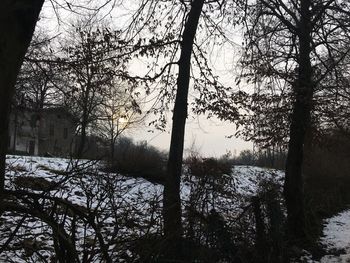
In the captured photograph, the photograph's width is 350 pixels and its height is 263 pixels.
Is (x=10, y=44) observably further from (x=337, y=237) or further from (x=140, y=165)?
(x=140, y=165)

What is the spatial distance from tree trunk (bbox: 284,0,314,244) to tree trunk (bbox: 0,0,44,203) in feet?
36.9

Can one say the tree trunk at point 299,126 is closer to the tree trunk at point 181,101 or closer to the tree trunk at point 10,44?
the tree trunk at point 181,101

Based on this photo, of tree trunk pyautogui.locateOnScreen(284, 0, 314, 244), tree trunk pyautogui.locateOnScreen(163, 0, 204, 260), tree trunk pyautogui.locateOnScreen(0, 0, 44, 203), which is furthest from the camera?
tree trunk pyautogui.locateOnScreen(284, 0, 314, 244)

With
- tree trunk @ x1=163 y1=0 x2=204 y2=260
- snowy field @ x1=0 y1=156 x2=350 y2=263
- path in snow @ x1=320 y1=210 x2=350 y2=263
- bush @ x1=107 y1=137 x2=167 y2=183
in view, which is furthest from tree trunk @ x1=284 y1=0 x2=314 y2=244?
bush @ x1=107 y1=137 x2=167 y2=183

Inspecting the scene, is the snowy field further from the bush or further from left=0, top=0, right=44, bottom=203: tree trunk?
the bush

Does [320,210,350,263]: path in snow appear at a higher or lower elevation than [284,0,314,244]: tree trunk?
lower

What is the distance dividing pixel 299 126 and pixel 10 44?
12155 millimetres

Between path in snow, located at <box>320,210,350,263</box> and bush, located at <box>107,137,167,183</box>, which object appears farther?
bush, located at <box>107,137,167,183</box>

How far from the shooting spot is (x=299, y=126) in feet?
49.8

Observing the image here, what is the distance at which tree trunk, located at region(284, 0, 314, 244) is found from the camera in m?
14.6

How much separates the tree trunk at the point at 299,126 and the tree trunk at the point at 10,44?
11249mm

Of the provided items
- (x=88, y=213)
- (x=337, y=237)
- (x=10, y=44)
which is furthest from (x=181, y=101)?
(x=337, y=237)

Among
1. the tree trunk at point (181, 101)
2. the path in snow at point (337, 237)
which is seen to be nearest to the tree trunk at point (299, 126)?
the path in snow at point (337, 237)

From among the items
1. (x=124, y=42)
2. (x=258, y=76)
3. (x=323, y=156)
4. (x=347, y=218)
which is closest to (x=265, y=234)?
(x=124, y=42)
